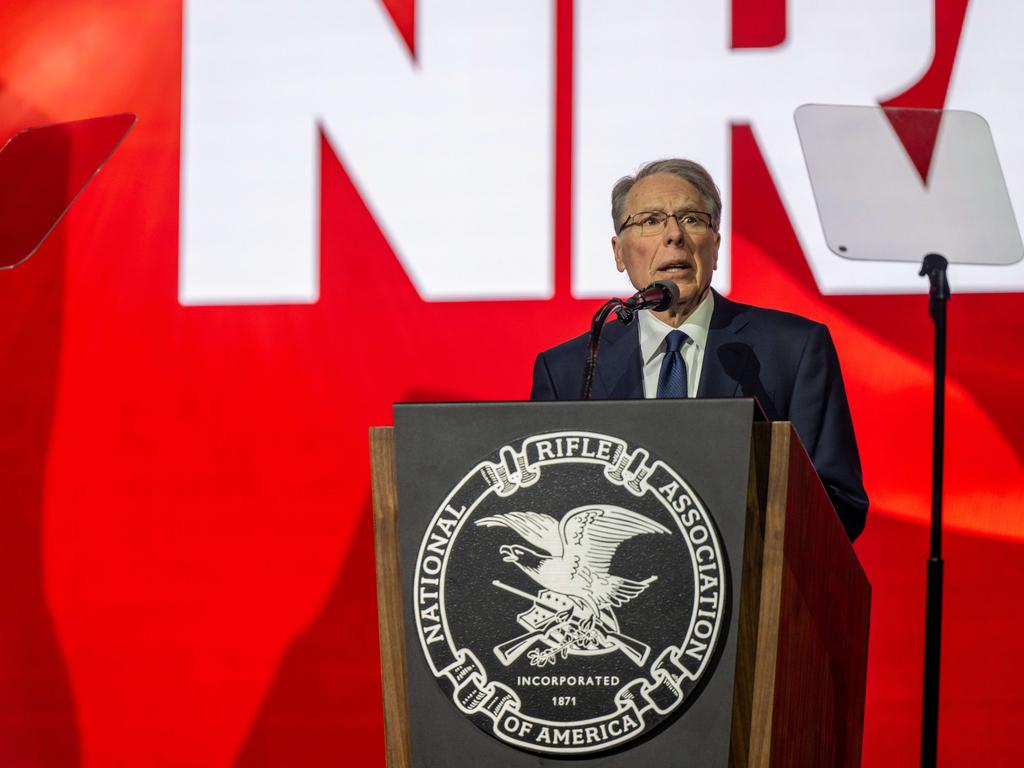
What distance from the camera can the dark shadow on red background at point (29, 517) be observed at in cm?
305

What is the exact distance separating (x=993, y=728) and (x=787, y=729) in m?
1.62

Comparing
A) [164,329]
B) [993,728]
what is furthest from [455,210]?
[993,728]

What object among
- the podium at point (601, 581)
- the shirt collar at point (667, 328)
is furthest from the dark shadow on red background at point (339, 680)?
the podium at point (601, 581)

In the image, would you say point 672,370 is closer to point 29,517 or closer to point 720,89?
point 720,89

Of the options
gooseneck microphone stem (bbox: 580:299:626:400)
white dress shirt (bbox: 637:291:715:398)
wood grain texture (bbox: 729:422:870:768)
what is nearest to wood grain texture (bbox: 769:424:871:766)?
wood grain texture (bbox: 729:422:870:768)

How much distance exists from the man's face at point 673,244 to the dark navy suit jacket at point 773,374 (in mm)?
69

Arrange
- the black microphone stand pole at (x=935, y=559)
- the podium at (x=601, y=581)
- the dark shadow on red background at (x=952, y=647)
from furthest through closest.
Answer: the dark shadow on red background at (x=952, y=647), the black microphone stand pole at (x=935, y=559), the podium at (x=601, y=581)

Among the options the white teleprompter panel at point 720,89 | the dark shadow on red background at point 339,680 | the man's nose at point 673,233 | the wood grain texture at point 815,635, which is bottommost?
the dark shadow on red background at point 339,680

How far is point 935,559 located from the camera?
2580 mm

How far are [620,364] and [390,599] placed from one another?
0.98 meters

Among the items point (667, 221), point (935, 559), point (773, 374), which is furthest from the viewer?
point (935, 559)

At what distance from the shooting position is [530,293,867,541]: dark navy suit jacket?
2062 millimetres

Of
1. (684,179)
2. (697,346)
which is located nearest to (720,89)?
(684,179)

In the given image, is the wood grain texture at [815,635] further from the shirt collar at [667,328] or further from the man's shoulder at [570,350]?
the man's shoulder at [570,350]
